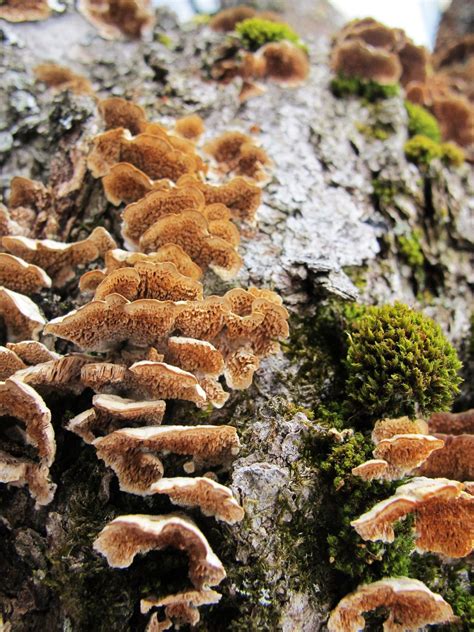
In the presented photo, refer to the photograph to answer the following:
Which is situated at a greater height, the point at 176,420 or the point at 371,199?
the point at 371,199

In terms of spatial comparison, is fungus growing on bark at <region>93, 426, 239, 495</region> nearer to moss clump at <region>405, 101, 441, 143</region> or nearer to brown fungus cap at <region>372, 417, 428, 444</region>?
brown fungus cap at <region>372, 417, 428, 444</region>

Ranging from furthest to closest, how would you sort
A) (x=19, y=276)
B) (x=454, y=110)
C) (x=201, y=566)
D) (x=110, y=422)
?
(x=454, y=110) < (x=19, y=276) < (x=110, y=422) < (x=201, y=566)

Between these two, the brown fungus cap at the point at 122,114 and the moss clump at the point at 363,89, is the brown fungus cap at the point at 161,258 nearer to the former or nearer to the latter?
the brown fungus cap at the point at 122,114

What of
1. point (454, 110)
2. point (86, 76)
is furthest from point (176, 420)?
point (454, 110)

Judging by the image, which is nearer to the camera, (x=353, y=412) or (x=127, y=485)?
(x=127, y=485)

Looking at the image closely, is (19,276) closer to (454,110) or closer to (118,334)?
(118,334)

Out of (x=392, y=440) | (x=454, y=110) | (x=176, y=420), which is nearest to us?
(x=392, y=440)

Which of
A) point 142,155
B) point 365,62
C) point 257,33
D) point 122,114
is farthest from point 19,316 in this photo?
point 365,62
